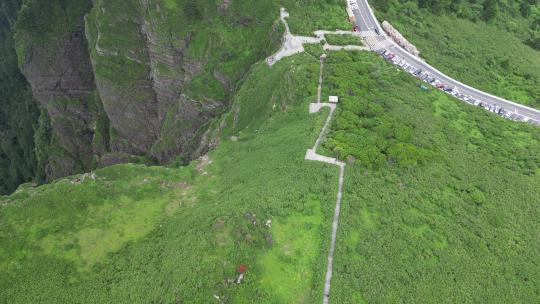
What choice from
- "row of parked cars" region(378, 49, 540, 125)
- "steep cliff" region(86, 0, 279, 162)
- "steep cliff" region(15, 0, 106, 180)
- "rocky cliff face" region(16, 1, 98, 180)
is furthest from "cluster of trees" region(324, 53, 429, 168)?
"rocky cliff face" region(16, 1, 98, 180)

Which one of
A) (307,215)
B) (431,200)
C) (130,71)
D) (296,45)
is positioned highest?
(296,45)

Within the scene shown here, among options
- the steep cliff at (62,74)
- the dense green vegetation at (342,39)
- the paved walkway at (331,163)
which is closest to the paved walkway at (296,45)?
the dense green vegetation at (342,39)

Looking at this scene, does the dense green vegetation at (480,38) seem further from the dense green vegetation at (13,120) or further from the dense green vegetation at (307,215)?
the dense green vegetation at (13,120)

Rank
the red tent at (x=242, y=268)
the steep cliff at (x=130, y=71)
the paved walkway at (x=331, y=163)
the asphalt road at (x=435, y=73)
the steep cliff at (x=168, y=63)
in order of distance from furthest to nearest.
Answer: the steep cliff at (x=130, y=71)
the steep cliff at (x=168, y=63)
the asphalt road at (x=435, y=73)
the paved walkway at (x=331, y=163)
the red tent at (x=242, y=268)

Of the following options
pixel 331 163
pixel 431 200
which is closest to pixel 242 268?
pixel 331 163

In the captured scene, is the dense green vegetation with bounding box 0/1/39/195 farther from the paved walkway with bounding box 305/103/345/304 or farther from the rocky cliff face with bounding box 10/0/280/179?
the paved walkway with bounding box 305/103/345/304

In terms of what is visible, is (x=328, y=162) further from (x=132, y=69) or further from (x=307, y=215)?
(x=132, y=69)

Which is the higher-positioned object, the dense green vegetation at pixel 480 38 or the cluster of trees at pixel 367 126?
the dense green vegetation at pixel 480 38
